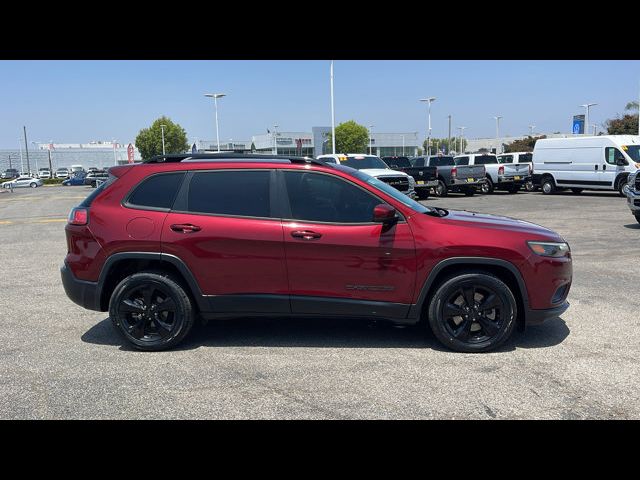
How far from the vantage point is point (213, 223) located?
191 inches

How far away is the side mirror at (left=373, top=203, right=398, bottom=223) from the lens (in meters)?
4.64

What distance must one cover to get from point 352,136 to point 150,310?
9678 cm

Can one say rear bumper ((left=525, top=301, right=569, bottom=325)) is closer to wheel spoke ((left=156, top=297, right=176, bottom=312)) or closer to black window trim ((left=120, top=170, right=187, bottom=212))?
wheel spoke ((left=156, top=297, right=176, bottom=312))

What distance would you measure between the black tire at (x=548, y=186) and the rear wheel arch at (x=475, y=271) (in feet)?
70.4

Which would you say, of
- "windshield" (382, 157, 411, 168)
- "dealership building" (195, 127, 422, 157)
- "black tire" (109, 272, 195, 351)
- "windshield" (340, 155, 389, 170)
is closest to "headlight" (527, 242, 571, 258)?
"black tire" (109, 272, 195, 351)

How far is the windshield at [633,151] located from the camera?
2117 cm

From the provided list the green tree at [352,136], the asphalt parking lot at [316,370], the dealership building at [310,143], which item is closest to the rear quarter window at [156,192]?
the asphalt parking lot at [316,370]

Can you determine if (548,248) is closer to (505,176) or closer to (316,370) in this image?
(316,370)

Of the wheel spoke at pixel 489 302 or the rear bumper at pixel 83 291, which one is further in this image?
the rear bumper at pixel 83 291

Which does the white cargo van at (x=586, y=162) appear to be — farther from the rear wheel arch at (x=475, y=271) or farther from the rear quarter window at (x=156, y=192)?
the rear quarter window at (x=156, y=192)
